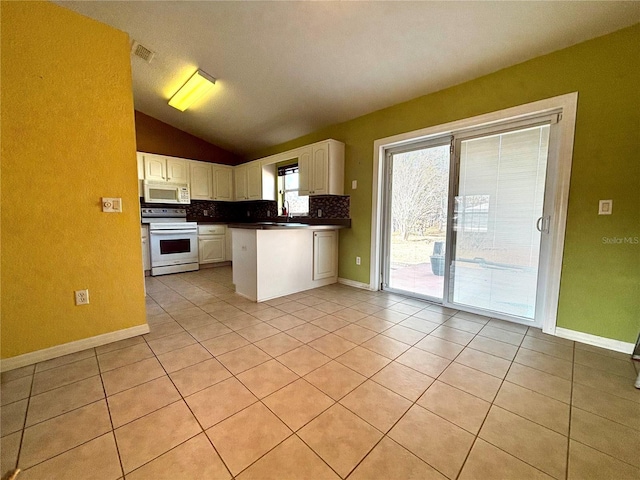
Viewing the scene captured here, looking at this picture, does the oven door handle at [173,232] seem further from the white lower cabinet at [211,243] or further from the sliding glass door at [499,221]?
the sliding glass door at [499,221]

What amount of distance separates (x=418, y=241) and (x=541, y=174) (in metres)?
1.34

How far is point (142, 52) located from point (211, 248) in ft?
10.7

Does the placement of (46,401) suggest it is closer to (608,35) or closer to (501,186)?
(501,186)

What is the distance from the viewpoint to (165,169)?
4.69 meters

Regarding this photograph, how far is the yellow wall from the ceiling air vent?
77 cm

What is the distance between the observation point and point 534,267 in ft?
8.05

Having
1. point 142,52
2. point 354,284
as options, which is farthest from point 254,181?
point 354,284

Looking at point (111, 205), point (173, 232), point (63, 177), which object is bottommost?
point (173, 232)

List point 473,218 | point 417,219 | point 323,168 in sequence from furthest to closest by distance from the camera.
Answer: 1. point 323,168
2. point 417,219
3. point 473,218

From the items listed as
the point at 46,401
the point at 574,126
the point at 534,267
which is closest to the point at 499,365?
the point at 534,267

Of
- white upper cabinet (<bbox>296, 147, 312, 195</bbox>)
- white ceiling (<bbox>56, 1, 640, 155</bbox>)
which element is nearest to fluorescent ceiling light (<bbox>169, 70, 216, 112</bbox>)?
white ceiling (<bbox>56, 1, 640, 155</bbox>)

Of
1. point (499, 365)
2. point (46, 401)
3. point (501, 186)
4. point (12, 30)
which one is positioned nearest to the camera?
point (46, 401)

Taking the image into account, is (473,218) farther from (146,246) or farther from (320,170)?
(146,246)

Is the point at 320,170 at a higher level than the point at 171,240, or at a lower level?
higher
